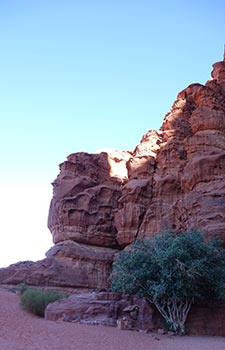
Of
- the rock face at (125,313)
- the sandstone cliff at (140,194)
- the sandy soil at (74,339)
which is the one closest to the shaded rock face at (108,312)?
the rock face at (125,313)

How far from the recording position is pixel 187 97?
43.8m

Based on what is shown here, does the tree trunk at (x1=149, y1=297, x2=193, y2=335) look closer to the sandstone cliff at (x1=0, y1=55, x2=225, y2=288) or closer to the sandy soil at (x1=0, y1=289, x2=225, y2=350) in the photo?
the sandy soil at (x1=0, y1=289, x2=225, y2=350)

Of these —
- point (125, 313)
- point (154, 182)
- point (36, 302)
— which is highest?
point (154, 182)

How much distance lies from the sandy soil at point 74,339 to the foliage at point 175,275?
7.20ft

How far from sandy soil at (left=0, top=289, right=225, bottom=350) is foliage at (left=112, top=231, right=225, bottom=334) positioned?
2.19m

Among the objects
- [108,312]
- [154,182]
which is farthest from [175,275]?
[154,182]

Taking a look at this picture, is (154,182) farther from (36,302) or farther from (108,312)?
(108,312)

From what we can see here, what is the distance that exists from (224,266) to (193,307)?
295 centimetres

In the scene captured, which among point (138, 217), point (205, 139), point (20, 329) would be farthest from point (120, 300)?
point (205, 139)

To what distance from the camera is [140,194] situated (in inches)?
1516

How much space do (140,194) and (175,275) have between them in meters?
19.7

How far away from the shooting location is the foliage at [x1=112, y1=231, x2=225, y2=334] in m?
18.7

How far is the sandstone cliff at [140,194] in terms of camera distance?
32844mm

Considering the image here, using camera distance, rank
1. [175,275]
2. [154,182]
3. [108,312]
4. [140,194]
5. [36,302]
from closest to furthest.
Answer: [175,275], [108,312], [36,302], [140,194], [154,182]
